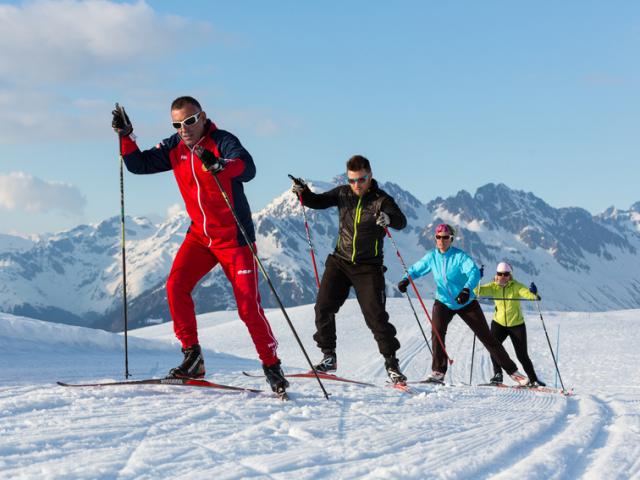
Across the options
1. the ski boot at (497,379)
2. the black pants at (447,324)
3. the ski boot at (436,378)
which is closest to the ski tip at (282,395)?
the ski boot at (436,378)

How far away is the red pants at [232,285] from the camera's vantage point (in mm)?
5633

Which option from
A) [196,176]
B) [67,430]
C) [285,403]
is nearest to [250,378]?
[285,403]

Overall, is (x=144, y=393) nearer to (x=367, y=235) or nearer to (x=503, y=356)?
(x=367, y=235)

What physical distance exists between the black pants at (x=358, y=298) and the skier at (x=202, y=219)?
6.02 ft

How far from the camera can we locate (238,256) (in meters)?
5.67

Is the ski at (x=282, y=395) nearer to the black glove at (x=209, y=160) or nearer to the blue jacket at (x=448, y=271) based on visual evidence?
the black glove at (x=209, y=160)

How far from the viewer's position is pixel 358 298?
24.7 feet

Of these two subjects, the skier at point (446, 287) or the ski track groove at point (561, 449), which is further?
the skier at point (446, 287)

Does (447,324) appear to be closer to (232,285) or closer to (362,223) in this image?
(362,223)

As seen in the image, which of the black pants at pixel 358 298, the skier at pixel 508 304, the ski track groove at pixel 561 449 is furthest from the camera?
the skier at pixel 508 304

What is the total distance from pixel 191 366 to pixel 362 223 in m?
2.58

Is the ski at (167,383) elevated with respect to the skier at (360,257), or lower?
lower

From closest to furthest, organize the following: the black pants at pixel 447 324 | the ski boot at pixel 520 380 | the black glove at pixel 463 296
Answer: the black glove at pixel 463 296, the black pants at pixel 447 324, the ski boot at pixel 520 380

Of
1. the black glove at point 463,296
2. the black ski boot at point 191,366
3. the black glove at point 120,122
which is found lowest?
the black ski boot at point 191,366
